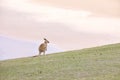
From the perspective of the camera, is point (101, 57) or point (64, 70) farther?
point (101, 57)

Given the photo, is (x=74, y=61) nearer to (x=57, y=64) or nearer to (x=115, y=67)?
(x=57, y=64)

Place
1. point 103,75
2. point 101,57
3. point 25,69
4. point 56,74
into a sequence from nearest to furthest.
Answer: point 103,75 < point 56,74 < point 25,69 < point 101,57

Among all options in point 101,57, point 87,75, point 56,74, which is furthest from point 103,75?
point 101,57

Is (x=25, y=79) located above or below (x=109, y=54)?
below

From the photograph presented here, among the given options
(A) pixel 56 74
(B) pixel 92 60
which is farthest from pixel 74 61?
(A) pixel 56 74

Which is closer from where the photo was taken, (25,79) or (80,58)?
(25,79)

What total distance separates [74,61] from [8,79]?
697 centimetres

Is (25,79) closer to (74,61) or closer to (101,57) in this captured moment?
(74,61)

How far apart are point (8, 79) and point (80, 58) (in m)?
8.64

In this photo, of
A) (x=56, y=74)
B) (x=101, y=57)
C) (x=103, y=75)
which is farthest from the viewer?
(x=101, y=57)

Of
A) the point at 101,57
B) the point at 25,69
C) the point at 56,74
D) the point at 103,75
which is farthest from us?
the point at 101,57

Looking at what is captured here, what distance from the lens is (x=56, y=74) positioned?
27062mm

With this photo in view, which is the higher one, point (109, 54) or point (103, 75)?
point (109, 54)

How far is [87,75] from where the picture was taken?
2602 centimetres
